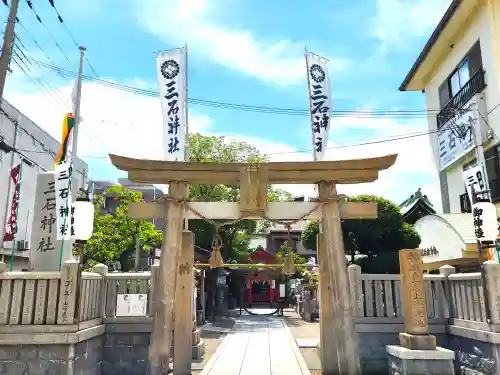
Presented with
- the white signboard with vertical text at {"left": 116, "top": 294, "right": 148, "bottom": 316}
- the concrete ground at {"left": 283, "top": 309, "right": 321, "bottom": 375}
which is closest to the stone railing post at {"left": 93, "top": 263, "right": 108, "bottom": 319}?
the white signboard with vertical text at {"left": 116, "top": 294, "right": 148, "bottom": 316}

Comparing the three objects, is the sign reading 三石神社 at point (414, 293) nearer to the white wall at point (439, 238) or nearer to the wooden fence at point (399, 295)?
the wooden fence at point (399, 295)

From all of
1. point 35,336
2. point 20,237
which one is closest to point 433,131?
point 35,336

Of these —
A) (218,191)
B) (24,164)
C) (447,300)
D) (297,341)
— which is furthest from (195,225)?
(447,300)

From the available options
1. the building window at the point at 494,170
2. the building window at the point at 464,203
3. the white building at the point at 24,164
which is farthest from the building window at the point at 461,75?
the white building at the point at 24,164

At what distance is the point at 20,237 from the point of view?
2238 cm

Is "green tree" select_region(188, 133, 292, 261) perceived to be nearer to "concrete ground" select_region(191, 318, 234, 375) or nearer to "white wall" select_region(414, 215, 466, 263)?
"concrete ground" select_region(191, 318, 234, 375)

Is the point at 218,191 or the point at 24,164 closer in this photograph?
the point at 24,164

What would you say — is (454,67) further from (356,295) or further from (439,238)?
(356,295)

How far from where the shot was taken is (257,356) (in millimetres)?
12477

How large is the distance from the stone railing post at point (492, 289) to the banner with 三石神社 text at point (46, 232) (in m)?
10.4

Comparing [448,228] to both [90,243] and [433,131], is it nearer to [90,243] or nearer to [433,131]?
[433,131]

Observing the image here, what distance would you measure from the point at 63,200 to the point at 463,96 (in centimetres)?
1664

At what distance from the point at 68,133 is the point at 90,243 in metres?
9.12

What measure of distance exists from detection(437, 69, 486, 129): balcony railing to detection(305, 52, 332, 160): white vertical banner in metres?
8.65
